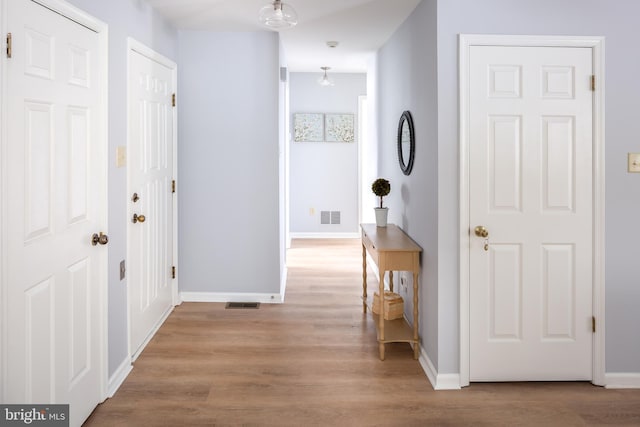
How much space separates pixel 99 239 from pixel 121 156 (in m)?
0.59

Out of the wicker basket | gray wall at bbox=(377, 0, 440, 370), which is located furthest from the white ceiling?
the wicker basket

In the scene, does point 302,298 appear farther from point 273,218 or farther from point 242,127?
point 242,127

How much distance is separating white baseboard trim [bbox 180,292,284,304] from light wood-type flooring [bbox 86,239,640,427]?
0.47 m

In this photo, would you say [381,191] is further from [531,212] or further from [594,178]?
[594,178]

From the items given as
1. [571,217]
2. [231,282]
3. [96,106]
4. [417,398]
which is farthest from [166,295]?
[571,217]

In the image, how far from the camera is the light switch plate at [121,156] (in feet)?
10.1

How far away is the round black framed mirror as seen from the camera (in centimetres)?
378

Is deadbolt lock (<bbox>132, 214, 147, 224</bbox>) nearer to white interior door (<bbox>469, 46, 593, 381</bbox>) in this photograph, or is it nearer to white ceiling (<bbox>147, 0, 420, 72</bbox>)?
white ceiling (<bbox>147, 0, 420, 72</bbox>)

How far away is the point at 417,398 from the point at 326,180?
5.37m

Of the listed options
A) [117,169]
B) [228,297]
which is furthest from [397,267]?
[228,297]

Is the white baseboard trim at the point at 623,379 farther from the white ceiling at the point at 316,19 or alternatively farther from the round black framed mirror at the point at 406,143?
the white ceiling at the point at 316,19

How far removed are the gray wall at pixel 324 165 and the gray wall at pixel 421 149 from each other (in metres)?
3.26

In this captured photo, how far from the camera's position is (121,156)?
10.3 feet

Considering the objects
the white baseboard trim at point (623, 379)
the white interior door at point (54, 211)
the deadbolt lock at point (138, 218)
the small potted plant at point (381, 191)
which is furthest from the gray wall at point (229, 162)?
the white baseboard trim at point (623, 379)
